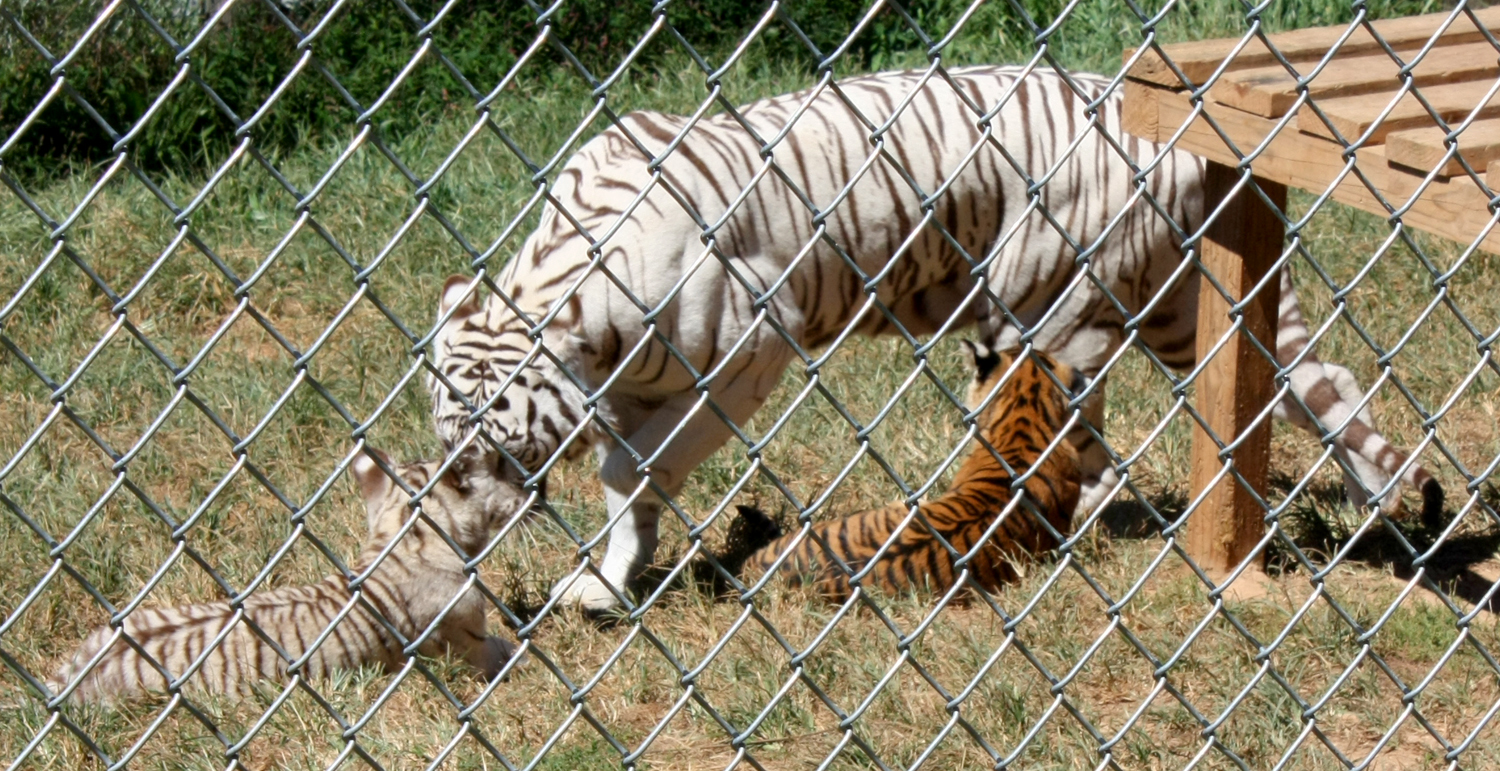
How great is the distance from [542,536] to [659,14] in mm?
2402

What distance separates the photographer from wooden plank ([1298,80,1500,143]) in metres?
2.61

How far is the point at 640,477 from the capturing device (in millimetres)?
3477

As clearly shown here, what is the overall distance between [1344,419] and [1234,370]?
1.85 feet

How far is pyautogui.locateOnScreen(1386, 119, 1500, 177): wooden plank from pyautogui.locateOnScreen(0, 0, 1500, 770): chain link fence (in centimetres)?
3

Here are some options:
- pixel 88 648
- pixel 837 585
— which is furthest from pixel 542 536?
pixel 88 648

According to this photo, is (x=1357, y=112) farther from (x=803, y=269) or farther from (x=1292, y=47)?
(x=803, y=269)

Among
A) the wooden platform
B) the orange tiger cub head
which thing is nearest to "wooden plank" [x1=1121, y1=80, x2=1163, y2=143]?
the wooden platform

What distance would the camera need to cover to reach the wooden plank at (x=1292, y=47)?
2910 millimetres

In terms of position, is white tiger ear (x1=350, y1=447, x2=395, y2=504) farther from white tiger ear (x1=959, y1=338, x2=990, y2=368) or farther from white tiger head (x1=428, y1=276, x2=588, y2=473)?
white tiger ear (x1=959, y1=338, x2=990, y2=368)

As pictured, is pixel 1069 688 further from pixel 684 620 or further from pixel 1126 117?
pixel 1126 117

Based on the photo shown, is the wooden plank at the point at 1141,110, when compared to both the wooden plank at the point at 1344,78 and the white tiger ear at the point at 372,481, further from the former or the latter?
the white tiger ear at the point at 372,481

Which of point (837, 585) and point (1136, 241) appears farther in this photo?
point (1136, 241)

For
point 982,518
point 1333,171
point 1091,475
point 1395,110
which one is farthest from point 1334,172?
point 1091,475

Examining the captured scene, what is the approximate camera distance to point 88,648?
9.64 ft
